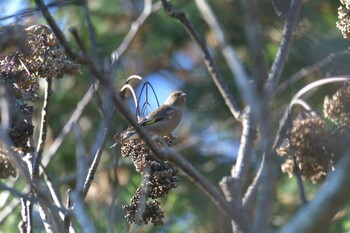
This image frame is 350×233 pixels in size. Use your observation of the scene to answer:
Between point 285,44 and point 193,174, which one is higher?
point 285,44

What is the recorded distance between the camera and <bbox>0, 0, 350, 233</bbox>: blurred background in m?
6.91

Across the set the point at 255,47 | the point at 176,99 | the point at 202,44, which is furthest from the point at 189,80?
the point at 255,47

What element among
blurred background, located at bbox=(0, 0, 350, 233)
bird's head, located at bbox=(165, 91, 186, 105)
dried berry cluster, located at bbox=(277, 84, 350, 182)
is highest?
blurred background, located at bbox=(0, 0, 350, 233)

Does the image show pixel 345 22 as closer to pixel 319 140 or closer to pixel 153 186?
pixel 319 140

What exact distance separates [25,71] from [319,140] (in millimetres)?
1138

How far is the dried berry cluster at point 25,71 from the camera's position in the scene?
2.92 meters

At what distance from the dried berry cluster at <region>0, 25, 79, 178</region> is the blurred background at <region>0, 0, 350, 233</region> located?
3.23m

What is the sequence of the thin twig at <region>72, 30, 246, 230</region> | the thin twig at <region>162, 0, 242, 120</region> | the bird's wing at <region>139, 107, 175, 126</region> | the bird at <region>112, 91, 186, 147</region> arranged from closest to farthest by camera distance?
1. the thin twig at <region>72, 30, 246, 230</region>
2. the thin twig at <region>162, 0, 242, 120</region>
3. the bird at <region>112, 91, 186, 147</region>
4. the bird's wing at <region>139, 107, 175, 126</region>

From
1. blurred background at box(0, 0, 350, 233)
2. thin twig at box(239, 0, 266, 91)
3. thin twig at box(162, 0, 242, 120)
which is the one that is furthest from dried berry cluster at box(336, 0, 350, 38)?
blurred background at box(0, 0, 350, 233)

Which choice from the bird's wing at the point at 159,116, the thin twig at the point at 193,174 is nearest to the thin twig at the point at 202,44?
the thin twig at the point at 193,174

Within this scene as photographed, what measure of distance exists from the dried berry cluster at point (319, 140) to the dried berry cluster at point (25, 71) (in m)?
0.91

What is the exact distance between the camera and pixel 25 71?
3.19 meters

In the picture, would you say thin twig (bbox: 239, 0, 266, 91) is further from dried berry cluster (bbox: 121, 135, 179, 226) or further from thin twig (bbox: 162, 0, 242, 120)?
dried berry cluster (bbox: 121, 135, 179, 226)

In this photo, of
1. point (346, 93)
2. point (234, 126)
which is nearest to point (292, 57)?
point (234, 126)
